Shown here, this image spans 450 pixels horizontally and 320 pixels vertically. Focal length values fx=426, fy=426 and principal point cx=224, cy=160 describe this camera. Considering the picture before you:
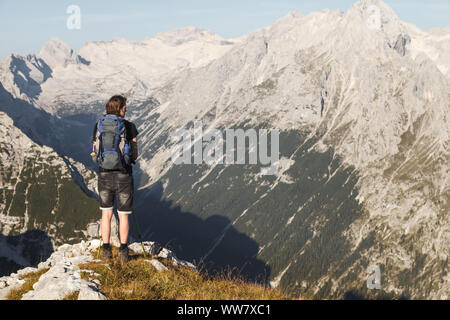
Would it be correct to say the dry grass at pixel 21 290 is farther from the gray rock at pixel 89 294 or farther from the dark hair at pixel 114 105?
the dark hair at pixel 114 105

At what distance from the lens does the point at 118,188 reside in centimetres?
1834

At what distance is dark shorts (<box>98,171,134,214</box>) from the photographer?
59.8ft

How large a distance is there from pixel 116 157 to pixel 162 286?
220 inches

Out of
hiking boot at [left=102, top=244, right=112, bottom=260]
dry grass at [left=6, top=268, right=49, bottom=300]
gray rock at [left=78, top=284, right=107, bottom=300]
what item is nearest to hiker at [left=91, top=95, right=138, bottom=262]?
hiking boot at [left=102, top=244, right=112, bottom=260]

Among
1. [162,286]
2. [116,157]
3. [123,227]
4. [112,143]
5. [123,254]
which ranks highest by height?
[112,143]

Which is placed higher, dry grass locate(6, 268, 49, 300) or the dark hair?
the dark hair

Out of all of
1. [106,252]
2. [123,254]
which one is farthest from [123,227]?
[106,252]

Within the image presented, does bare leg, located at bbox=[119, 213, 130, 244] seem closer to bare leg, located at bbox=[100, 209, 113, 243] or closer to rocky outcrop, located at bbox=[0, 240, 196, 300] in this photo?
bare leg, located at bbox=[100, 209, 113, 243]

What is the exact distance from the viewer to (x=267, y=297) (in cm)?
1445

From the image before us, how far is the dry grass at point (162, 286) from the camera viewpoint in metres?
14.4

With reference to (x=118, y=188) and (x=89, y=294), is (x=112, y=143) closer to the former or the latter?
(x=118, y=188)

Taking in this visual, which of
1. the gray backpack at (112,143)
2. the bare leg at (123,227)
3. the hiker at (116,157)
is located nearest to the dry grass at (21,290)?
the hiker at (116,157)
